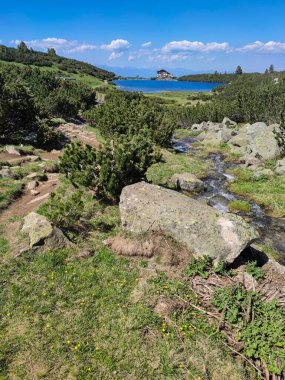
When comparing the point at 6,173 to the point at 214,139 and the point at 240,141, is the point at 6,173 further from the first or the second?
the point at 214,139

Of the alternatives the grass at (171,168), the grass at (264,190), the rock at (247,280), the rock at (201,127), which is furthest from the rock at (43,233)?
the rock at (201,127)

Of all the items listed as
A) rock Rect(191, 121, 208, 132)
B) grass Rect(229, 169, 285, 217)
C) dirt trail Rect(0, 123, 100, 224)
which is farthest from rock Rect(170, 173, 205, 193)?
rock Rect(191, 121, 208, 132)

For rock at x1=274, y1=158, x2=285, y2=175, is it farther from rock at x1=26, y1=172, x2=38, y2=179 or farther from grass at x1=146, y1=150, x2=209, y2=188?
rock at x1=26, y1=172, x2=38, y2=179

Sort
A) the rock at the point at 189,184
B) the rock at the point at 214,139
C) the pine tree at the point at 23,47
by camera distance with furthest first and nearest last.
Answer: the pine tree at the point at 23,47, the rock at the point at 214,139, the rock at the point at 189,184

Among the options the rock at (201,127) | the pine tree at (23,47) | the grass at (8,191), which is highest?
the pine tree at (23,47)

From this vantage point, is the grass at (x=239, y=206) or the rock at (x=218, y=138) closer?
the grass at (x=239, y=206)

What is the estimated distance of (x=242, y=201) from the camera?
22.9 meters

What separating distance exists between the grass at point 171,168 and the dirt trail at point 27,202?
32.8 ft

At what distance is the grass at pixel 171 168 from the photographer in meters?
27.9

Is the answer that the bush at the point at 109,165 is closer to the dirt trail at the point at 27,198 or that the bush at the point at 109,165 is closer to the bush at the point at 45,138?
the dirt trail at the point at 27,198

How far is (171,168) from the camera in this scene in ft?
105

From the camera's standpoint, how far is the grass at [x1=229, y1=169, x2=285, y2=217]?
22.3m

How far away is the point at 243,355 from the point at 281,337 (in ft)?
4.48

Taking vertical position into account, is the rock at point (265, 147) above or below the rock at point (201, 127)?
above
